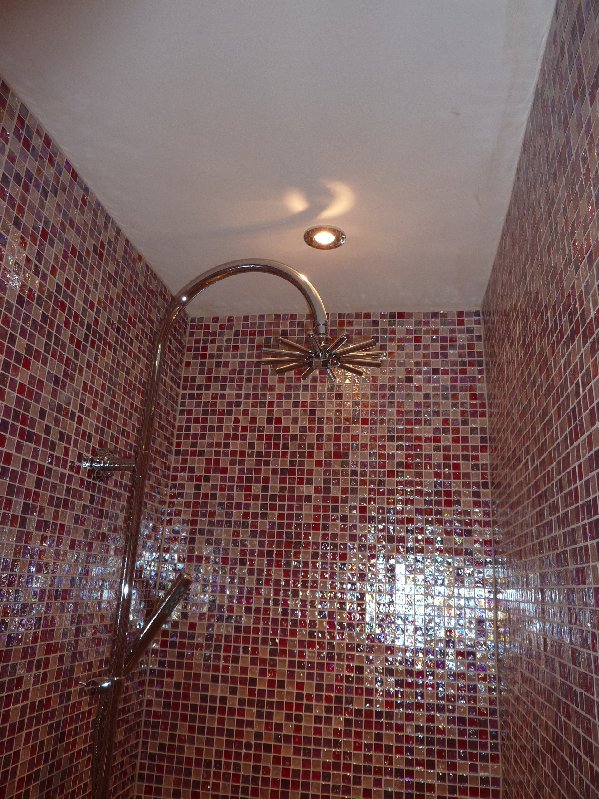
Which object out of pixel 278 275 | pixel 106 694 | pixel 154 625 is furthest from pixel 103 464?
pixel 278 275

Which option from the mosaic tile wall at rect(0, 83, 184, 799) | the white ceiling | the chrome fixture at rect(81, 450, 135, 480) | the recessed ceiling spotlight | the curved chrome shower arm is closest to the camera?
the white ceiling

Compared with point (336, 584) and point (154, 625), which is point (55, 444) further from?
point (336, 584)

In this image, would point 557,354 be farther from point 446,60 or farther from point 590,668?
point 446,60

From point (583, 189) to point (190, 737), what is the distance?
65.7 inches

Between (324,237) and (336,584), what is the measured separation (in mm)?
957

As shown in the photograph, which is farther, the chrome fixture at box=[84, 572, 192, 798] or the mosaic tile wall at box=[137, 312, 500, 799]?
the mosaic tile wall at box=[137, 312, 500, 799]

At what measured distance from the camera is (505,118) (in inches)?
48.6

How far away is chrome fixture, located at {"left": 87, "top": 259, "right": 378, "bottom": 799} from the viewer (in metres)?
1.36

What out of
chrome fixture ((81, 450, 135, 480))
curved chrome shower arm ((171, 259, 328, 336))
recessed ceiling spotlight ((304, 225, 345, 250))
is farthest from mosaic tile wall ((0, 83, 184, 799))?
recessed ceiling spotlight ((304, 225, 345, 250))

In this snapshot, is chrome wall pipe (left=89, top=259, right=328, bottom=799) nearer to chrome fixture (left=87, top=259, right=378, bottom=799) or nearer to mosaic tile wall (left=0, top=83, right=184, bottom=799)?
chrome fixture (left=87, top=259, right=378, bottom=799)

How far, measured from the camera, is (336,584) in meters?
1.83

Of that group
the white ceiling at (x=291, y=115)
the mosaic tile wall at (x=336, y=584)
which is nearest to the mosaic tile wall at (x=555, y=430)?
the white ceiling at (x=291, y=115)

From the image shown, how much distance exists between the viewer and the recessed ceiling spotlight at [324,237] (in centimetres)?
164

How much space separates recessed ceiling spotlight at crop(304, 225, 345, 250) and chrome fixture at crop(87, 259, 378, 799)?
29 centimetres
